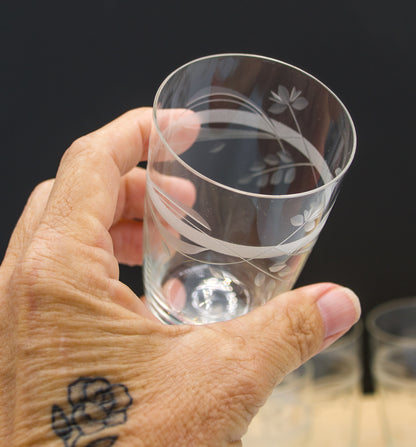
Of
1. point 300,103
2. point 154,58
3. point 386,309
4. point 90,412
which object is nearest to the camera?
point 90,412

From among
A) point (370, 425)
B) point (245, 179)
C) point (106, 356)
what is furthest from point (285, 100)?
point (370, 425)

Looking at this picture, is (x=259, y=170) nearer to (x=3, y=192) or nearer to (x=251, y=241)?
(x=251, y=241)

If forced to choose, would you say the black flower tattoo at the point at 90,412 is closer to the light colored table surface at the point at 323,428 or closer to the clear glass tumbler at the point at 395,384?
the light colored table surface at the point at 323,428

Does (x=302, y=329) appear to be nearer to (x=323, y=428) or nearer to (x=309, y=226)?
(x=309, y=226)

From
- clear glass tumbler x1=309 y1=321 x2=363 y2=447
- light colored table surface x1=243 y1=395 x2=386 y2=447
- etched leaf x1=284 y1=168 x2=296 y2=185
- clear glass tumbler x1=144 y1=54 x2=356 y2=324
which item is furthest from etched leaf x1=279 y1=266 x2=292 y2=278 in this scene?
clear glass tumbler x1=309 y1=321 x2=363 y2=447

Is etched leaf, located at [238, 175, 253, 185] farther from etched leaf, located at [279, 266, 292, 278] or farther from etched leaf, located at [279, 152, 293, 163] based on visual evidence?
etched leaf, located at [279, 266, 292, 278]

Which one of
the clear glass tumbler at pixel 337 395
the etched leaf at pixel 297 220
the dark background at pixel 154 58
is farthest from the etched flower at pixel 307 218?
the clear glass tumbler at pixel 337 395
